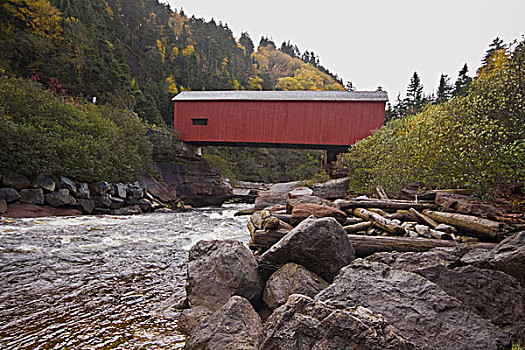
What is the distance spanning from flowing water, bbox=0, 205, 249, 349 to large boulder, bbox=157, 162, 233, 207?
10639 millimetres

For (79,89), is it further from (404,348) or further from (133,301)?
(404,348)

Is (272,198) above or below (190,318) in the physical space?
above

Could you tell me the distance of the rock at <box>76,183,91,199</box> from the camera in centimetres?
1082

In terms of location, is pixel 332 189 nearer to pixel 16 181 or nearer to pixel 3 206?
pixel 3 206

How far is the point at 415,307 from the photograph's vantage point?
2.16 meters

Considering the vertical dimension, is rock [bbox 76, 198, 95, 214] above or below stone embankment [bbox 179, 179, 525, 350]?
below

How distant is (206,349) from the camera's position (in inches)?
88.5

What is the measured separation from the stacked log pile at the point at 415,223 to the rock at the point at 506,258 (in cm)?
62

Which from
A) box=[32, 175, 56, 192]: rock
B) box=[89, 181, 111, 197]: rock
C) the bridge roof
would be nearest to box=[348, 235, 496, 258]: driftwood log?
box=[32, 175, 56, 192]: rock

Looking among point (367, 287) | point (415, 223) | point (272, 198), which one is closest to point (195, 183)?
point (272, 198)

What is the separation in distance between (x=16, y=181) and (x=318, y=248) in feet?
34.2

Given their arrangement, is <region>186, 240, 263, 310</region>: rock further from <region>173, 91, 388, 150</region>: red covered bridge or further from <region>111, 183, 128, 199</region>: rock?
<region>173, 91, 388, 150</region>: red covered bridge

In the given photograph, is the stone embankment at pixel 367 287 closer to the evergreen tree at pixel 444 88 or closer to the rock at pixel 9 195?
the rock at pixel 9 195

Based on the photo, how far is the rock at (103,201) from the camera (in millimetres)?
11531
